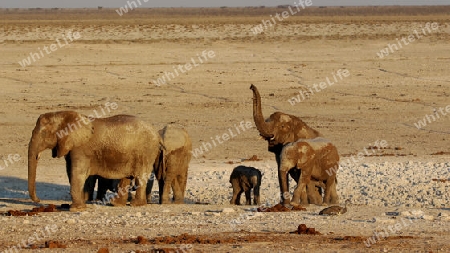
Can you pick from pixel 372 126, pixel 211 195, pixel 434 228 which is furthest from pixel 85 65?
pixel 434 228

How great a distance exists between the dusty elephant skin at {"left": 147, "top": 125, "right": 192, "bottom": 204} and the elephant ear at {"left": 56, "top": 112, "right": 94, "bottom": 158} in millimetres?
1785

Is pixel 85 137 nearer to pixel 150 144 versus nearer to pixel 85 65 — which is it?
pixel 150 144

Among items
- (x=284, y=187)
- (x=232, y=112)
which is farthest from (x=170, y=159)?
(x=232, y=112)

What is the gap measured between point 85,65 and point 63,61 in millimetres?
1547

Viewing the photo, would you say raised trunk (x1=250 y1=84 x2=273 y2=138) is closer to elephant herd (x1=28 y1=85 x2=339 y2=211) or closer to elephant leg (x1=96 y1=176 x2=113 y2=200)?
elephant herd (x1=28 y1=85 x2=339 y2=211)

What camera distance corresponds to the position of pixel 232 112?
29.2m

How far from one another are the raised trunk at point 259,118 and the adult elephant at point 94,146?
5.11ft

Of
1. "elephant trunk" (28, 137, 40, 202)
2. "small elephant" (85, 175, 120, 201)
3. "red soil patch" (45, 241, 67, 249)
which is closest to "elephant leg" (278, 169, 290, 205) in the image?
"small elephant" (85, 175, 120, 201)

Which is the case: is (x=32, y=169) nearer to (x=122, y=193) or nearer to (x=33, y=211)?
(x=33, y=211)

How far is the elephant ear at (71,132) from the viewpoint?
48.1ft

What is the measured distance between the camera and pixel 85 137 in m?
14.8

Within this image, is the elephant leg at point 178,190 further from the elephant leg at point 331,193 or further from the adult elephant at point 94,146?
the elephant leg at point 331,193

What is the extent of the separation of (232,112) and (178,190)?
483 inches

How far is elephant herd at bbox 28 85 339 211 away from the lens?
14688 mm
